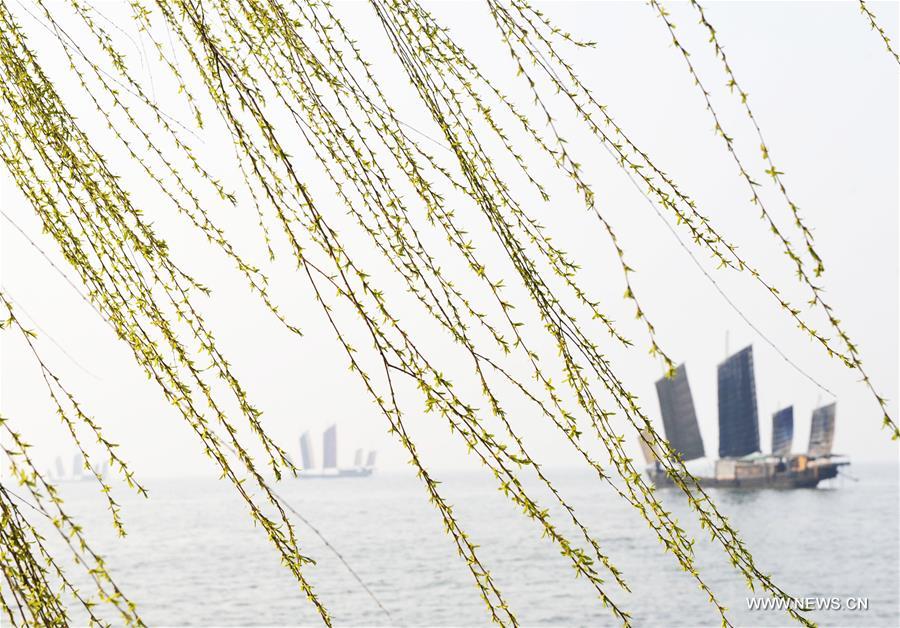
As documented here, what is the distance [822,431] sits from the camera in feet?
173

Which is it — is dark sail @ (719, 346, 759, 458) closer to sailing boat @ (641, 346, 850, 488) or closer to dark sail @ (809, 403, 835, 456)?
sailing boat @ (641, 346, 850, 488)

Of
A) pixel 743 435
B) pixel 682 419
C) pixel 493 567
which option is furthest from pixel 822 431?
pixel 493 567

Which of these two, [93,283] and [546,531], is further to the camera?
[93,283]

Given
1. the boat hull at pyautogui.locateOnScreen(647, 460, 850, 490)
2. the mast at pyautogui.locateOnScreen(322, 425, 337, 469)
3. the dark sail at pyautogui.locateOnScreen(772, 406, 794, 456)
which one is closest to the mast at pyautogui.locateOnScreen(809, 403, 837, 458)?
the boat hull at pyautogui.locateOnScreen(647, 460, 850, 490)

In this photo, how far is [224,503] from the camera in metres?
80.8

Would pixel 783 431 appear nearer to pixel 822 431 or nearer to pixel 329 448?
pixel 822 431

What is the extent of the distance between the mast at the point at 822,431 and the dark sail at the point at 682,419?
11.4 meters

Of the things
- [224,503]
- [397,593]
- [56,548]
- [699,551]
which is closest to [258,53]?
[397,593]

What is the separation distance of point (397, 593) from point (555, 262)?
28.8m

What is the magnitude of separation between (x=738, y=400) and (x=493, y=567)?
17.3 meters

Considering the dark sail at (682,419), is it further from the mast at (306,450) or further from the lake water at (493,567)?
the mast at (306,450)

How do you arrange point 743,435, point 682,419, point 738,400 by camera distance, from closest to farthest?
point 682,419
point 738,400
point 743,435

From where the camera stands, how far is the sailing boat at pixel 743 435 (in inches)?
1736

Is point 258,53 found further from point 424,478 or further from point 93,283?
point 424,478
